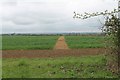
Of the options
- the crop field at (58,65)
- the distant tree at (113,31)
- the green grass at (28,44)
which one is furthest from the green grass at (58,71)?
the green grass at (28,44)

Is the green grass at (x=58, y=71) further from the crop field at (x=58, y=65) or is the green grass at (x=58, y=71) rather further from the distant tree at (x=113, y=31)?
the distant tree at (x=113, y=31)

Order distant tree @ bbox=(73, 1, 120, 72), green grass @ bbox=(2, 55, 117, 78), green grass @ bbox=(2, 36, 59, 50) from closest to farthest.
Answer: distant tree @ bbox=(73, 1, 120, 72) < green grass @ bbox=(2, 55, 117, 78) < green grass @ bbox=(2, 36, 59, 50)

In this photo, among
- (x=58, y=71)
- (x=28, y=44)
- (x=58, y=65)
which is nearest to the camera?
(x=58, y=71)

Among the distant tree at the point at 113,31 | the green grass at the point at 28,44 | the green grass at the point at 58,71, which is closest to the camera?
the distant tree at the point at 113,31

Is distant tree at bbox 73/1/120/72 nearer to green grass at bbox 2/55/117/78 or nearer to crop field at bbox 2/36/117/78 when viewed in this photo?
crop field at bbox 2/36/117/78

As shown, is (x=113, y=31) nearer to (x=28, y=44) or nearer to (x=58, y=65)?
(x=58, y=65)

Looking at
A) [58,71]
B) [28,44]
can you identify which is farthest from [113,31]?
[28,44]

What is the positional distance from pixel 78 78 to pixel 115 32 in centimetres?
536

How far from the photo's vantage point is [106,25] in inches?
224

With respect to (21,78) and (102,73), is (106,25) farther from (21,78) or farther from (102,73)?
(102,73)

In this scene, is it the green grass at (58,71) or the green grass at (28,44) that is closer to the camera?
the green grass at (58,71)

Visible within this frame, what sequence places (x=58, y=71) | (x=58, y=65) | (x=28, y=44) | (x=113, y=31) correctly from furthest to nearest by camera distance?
(x=28, y=44) < (x=58, y=65) < (x=58, y=71) < (x=113, y=31)

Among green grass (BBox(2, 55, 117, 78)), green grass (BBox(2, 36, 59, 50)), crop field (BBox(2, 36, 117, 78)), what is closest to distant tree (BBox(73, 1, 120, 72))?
crop field (BBox(2, 36, 117, 78))

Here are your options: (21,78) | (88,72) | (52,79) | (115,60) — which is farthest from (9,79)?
(115,60)
